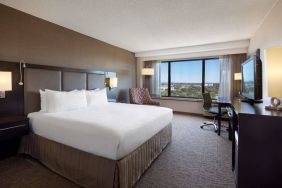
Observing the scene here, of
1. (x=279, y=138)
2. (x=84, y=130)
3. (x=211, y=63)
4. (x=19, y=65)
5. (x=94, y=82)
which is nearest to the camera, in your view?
(x=279, y=138)

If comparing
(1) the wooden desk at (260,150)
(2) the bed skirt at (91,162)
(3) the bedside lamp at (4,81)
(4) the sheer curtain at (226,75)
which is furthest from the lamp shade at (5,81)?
(4) the sheer curtain at (226,75)

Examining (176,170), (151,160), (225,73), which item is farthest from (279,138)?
(225,73)

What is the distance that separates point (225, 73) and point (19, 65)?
5317 mm

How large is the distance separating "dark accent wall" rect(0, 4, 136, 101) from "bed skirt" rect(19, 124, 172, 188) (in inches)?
58.9

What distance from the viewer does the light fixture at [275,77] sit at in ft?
5.42

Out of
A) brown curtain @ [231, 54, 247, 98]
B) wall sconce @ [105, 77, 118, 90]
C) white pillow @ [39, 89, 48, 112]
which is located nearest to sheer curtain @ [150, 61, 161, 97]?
wall sconce @ [105, 77, 118, 90]

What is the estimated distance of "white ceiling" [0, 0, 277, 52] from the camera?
241 cm

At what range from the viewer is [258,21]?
3.08 meters

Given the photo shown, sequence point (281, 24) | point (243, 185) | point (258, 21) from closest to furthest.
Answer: point (243, 185)
point (281, 24)
point (258, 21)

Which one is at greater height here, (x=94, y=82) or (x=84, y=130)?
(x=94, y=82)

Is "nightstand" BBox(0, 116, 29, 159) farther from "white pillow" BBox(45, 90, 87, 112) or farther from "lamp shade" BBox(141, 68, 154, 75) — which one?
"lamp shade" BBox(141, 68, 154, 75)

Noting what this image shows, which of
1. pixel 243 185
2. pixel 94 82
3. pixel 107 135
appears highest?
pixel 94 82

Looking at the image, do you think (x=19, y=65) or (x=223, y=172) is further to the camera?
(x=19, y=65)

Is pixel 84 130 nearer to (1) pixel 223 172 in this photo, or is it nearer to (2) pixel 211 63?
(1) pixel 223 172
